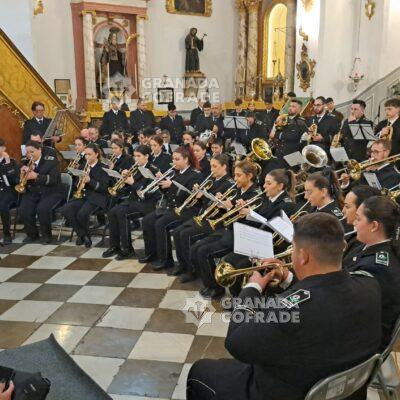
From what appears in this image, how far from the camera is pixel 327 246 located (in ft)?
6.77

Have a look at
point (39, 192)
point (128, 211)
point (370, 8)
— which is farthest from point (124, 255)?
point (370, 8)

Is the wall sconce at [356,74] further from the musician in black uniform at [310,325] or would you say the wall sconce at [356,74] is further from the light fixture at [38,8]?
the musician in black uniform at [310,325]

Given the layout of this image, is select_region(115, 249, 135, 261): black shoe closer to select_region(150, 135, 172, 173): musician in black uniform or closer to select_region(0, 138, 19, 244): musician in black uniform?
select_region(150, 135, 172, 173): musician in black uniform

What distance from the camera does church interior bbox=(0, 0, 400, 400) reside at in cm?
211

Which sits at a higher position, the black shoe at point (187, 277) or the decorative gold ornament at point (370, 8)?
the decorative gold ornament at point (370, 8)

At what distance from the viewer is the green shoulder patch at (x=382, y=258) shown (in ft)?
8.70

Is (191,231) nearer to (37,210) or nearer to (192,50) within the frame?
(37,210)

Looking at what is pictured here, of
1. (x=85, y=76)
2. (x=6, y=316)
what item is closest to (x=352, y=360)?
(x=6, y=316)

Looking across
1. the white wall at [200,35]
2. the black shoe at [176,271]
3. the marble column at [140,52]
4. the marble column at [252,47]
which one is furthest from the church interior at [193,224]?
the marble column at [252,47]

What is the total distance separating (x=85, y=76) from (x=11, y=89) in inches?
228

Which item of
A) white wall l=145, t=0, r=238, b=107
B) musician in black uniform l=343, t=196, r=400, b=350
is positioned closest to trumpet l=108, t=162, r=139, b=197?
musician in black uniform l=343, t=196, r=400, b=350

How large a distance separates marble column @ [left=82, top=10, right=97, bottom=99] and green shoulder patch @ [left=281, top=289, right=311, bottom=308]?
13517mm

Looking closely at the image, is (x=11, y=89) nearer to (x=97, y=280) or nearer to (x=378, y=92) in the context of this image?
(x=97, y=280)

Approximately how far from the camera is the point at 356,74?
13109 mm
